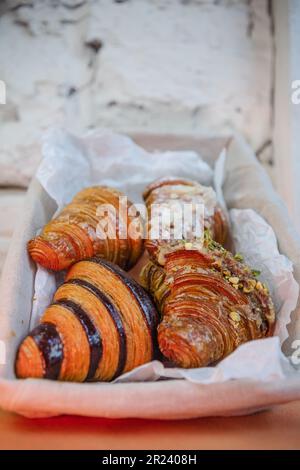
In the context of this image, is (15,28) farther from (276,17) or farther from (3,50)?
(276,17)

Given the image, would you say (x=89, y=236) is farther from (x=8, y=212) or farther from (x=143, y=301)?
(x=8, y=212)

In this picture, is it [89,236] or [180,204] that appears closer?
[89,236]

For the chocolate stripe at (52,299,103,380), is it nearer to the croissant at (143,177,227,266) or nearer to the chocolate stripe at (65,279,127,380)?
the chocolate stripe at (65,279,127,380)

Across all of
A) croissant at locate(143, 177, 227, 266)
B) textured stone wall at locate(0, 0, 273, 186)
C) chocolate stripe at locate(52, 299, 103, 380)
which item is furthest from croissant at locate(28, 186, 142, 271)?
textured stone wall at locate(0, 0, 273, 186)

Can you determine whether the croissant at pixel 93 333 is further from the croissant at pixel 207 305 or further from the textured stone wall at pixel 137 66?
the textured stone wall at pixel 137 66

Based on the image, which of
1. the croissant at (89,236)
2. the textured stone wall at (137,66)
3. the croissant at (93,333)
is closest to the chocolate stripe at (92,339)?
the croissant at (93,333)

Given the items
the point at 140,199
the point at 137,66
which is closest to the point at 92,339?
the point at 140,199
